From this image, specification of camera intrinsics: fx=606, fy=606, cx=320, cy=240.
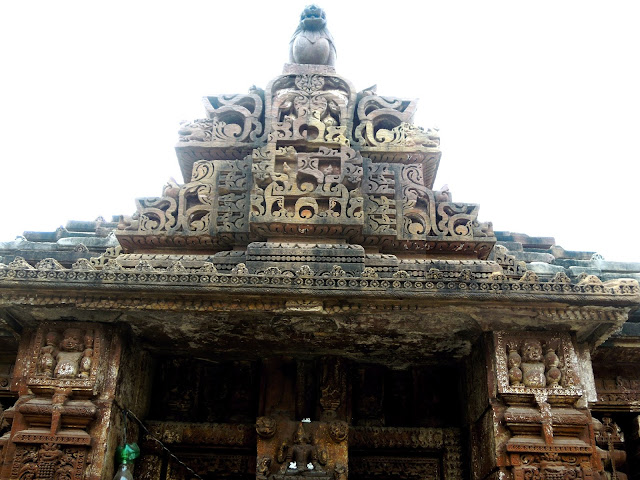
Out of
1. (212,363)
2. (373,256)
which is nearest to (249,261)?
(373,256)

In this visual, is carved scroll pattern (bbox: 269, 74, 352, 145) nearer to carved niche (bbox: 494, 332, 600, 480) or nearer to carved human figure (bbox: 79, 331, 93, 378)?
carved human figure (bbox: 79, 331, 93, 378)

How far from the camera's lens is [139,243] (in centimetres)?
736

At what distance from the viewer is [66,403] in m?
6.10

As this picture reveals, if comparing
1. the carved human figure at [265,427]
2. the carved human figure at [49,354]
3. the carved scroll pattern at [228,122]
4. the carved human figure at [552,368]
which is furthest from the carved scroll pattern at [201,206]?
the carved human figure at [552,368]

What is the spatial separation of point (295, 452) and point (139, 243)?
3084 millimetres

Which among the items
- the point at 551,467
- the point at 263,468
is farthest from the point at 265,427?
the point at 551,467

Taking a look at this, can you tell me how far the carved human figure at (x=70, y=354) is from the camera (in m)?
6.20

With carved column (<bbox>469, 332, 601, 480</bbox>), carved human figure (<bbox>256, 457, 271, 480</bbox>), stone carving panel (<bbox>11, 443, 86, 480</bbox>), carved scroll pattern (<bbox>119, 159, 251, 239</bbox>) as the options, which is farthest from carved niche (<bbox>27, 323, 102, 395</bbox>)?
carved column (<bbox>469, 332, 601, 480</bbox>)

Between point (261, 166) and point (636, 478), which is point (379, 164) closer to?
point (261, 166)

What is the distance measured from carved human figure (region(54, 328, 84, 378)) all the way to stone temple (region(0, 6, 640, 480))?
0.02m

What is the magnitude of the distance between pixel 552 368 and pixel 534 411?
19.1 inches

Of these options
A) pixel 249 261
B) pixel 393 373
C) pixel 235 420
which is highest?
pixel 249 261

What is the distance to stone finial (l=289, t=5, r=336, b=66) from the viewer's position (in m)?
9.27

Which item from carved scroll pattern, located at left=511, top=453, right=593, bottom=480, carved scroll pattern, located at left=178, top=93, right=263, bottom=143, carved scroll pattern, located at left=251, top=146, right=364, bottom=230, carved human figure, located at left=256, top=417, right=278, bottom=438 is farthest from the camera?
carved scroll pattern, located at left=178, top=93, right=263, bottom=143
